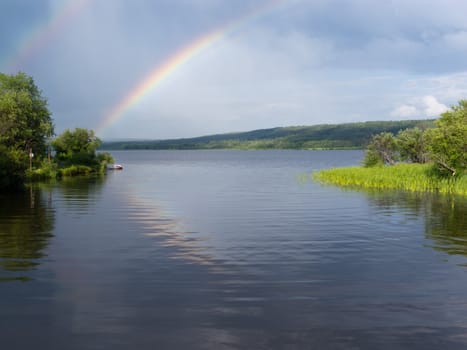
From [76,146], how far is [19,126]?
1448 inches

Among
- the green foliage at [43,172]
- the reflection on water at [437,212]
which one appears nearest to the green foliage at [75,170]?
the green foliage at [43,172]

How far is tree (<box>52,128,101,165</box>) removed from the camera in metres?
92.8

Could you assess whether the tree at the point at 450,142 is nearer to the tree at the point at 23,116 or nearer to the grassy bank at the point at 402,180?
the grassy bank at the point at 402,180

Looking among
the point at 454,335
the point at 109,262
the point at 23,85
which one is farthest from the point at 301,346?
the point at 23,85

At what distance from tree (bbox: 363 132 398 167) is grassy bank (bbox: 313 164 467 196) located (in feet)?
43.3

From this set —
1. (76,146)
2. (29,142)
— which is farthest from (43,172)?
(76,146)

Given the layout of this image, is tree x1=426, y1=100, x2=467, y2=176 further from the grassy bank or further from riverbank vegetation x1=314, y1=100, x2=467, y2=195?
the grassy bank

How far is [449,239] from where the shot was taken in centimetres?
2288

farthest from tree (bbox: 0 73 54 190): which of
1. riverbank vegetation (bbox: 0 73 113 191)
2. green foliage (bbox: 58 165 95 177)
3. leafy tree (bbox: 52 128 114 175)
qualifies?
leafy tree (bbox: 52 128 114 175)

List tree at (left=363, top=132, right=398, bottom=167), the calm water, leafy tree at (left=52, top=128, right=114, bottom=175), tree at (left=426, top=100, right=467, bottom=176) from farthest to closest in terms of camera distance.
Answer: leafy tree at (left=52, top=128, right=114, bottom=175) < tree at (left=363, top=132, right=398, bottom=167) < tree at (left=426, top=100, right=467, bottom=176) < the calm water

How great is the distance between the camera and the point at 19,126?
57562 mm

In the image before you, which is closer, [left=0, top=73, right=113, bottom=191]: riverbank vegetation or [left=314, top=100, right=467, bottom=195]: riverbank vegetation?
[left=314, top=100, right=467, bottom=195]: riverbank vegetation

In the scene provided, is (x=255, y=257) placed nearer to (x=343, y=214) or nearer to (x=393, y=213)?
(x=343, y=214)

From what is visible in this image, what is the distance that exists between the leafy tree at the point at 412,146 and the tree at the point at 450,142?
2143 cm
